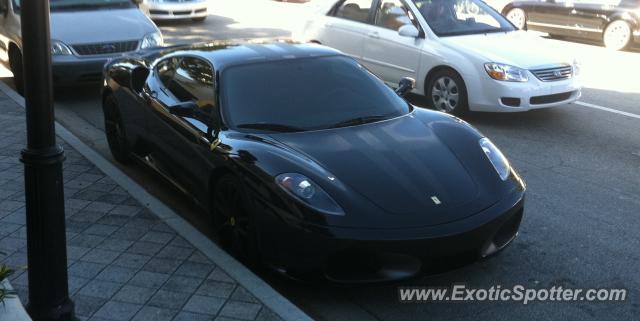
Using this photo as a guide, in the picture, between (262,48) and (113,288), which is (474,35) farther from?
(113,288)

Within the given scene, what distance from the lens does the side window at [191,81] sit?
5410 millimetres

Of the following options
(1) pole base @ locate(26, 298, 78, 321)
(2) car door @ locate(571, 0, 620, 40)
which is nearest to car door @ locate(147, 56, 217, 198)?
(1) pole base @ locate(26, 298, 78, 321)

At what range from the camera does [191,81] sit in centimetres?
573

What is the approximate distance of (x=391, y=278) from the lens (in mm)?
4141

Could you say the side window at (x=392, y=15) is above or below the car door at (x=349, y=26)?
above

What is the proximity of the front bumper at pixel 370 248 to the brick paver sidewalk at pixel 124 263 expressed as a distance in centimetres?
35

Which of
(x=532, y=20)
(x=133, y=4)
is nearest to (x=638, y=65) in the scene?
(x=532, y=20)

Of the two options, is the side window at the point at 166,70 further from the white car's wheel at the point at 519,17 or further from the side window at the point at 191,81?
the white car's wheel at the point at 519,17

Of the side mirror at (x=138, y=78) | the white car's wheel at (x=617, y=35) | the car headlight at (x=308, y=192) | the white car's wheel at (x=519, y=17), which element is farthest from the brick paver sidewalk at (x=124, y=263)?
the white car's wheel at (x=519, y=17)

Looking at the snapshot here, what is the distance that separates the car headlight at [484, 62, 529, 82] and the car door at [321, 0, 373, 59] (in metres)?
2.15

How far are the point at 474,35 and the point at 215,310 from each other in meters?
6.28

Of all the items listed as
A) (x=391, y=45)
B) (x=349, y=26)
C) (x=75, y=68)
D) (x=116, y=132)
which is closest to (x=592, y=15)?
(x=349, y=26)

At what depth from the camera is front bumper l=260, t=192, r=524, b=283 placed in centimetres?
407

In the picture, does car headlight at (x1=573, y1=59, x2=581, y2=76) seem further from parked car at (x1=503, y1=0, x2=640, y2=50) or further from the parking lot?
parked car at (x1=503, y1=0, x2=640, y2=50)
